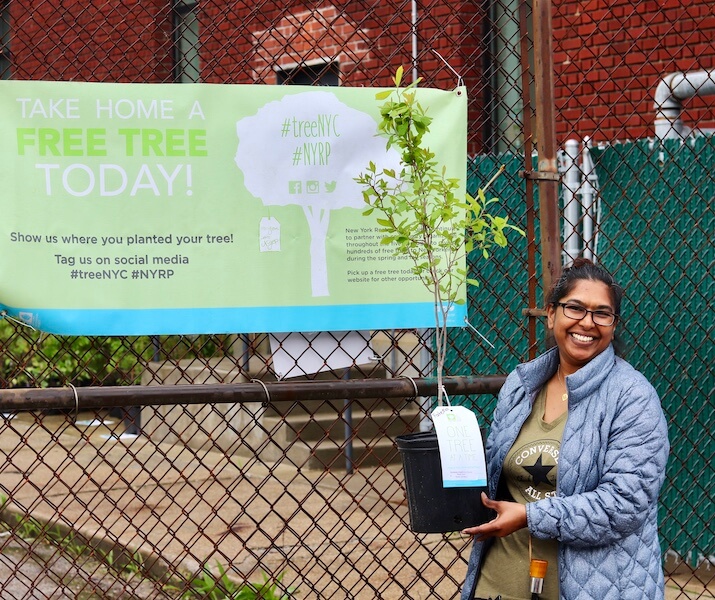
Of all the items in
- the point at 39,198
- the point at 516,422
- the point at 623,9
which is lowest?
the point at 516,422

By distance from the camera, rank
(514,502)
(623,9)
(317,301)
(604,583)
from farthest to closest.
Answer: (623,9), (317,301), (514,502), (604,583)

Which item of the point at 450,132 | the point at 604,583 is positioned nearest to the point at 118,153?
the point at 450,132

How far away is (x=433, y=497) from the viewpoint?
3.14 meters

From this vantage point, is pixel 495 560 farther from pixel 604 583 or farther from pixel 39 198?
pixel 39 198

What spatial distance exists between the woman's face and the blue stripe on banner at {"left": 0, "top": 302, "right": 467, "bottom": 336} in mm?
831

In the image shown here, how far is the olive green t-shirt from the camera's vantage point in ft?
9.75

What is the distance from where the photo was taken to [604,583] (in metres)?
2.85

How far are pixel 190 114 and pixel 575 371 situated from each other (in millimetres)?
1591

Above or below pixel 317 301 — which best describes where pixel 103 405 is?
below

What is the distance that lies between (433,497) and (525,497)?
278 millimetres

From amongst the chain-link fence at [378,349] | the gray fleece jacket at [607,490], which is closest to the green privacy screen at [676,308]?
the chain-link fence at [378,349]

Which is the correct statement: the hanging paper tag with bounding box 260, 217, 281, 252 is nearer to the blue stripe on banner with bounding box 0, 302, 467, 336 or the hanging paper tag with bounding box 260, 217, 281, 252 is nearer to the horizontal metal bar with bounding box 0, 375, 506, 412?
the blue stripe on banner with bounding box 0, 302, 467, 336

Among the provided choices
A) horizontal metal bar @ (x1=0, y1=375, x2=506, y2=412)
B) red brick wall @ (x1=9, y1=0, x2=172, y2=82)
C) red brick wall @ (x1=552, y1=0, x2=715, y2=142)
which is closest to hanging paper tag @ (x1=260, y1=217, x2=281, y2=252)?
horizontal metal bar @ (x1=0, y1=375, x2=506, y2=412)

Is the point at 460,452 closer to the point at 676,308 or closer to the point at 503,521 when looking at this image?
the point at 503,521
